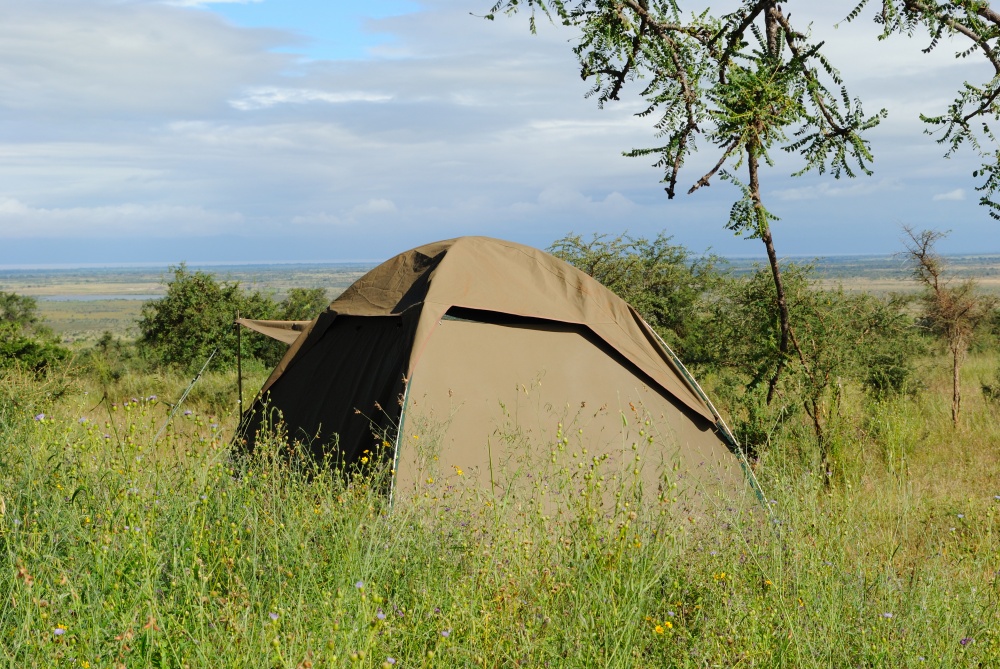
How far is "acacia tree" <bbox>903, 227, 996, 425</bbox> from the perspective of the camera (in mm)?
8570

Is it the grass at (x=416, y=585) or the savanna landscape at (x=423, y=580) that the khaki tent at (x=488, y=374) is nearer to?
the savanna landscape at (x=423, y=580)

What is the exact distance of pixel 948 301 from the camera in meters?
9.21

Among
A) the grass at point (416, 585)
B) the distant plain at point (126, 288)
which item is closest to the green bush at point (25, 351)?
the grass at point (416, 585)

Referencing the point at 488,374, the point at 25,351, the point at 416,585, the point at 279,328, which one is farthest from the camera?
the point at 25,351

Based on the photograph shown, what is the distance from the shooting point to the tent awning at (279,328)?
6.98 metres

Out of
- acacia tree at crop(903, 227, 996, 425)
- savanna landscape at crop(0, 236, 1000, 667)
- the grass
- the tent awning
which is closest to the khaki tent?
savanna landscape at crop(0, 236, 1000, 667)

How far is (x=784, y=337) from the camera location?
538 cm

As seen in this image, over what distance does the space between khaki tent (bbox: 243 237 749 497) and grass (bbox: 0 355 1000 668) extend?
3.87 ft

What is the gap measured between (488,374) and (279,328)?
252cm

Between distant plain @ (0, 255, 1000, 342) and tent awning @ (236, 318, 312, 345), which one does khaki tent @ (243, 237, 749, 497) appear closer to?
tent awning @ (236, 318, 312, 345)

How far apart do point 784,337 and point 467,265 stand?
2050 millimetres

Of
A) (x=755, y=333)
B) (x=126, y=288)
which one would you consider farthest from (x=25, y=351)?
(x=126, y=288)

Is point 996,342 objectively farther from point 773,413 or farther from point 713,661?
point 713,661

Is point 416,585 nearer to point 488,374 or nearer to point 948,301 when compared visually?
point 488,374
